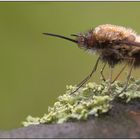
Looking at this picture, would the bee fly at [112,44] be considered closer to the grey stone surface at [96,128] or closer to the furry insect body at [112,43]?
the furry insect body at [112,43]

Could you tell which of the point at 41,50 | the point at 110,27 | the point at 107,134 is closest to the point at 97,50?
the point at 110,27

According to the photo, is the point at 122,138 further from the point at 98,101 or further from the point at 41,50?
the point at 41,50

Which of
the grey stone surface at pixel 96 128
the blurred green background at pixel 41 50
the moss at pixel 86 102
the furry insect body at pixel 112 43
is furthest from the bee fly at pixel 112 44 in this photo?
the blurred green background at pixel 41 50

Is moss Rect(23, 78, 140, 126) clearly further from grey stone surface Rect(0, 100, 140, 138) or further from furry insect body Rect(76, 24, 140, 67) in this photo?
furry insect body Rect(76, 24, 140, 67)

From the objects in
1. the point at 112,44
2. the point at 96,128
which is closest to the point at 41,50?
the point at 112,44

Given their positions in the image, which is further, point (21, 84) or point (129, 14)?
point (129, 14)

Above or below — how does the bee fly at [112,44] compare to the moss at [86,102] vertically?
above
